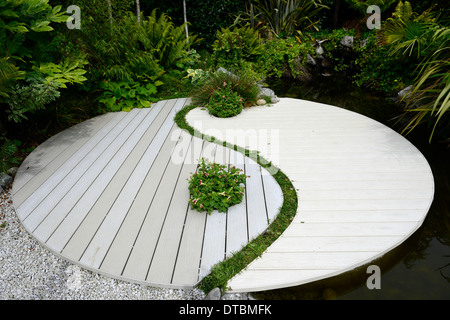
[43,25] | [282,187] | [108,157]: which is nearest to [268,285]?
[282,187]

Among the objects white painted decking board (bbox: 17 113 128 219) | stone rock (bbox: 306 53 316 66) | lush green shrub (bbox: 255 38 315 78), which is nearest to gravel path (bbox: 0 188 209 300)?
white painted decking board (bbox: 17 113 128 219)

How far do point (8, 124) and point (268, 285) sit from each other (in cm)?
368

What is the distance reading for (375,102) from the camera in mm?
5695

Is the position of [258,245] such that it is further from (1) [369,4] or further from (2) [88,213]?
(1) [369,4]

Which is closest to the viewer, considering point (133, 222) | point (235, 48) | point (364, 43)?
point (133, 222)

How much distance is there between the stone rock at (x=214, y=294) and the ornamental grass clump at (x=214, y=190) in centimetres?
76

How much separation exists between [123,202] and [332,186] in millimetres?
1852

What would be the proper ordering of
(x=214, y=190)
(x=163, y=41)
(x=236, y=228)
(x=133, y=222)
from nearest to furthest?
(x=236, y=228) → (x=133, y=222) → (x=214, y=190) → (x=163, y=41)

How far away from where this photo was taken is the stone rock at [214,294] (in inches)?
78.8

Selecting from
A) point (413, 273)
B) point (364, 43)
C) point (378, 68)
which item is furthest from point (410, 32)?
point (413, 273)

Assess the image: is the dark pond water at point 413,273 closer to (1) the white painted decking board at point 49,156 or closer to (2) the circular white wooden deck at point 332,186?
(2) the circular white wooden deck at point 332,186

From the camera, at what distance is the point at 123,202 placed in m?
2.88

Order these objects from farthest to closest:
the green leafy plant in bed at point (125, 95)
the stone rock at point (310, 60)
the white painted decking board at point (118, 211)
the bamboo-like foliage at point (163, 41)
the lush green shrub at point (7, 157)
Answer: the stone rock at point (310, 60) < the bamboo-like foliage at point (163, 41) < the green leafy plant in bed at point (125, 95) < the lush green shrub at point (7, 157) < the white painted decking board at point (118, 211)

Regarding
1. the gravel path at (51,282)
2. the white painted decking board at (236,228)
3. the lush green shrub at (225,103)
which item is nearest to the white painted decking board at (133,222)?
the gravel path at (51,282)
